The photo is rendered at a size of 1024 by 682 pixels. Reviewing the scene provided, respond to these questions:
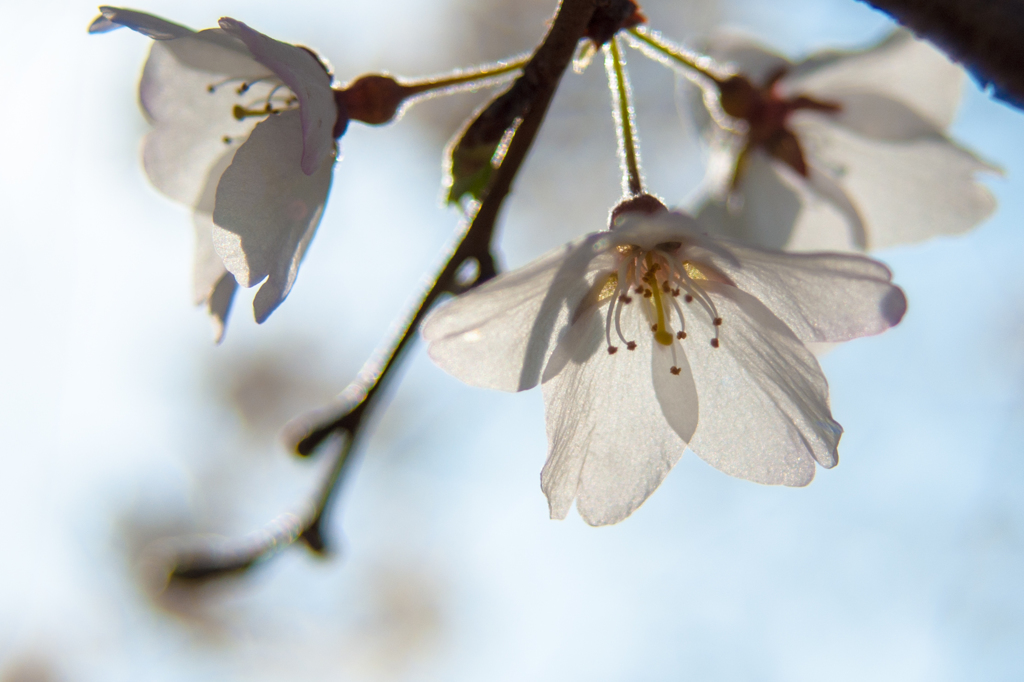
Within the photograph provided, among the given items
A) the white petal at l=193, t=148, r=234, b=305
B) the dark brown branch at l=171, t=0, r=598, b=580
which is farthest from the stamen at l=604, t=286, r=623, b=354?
the white petal at l=193, t=148, r=234, b=305

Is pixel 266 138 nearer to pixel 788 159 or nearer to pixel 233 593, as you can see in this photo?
pixel 233 593

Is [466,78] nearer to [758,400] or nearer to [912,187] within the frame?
[758,400]

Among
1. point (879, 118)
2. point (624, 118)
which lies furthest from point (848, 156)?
point (624, 118)

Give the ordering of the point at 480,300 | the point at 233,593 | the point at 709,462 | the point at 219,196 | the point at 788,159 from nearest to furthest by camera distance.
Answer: the point at 480,300, the point at 219,196, the point at 709,462, the point at 233,593, the point at 788,159

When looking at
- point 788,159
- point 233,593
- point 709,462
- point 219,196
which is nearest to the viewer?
point 219,196

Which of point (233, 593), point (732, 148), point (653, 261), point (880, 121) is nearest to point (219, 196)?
point (653, 261)

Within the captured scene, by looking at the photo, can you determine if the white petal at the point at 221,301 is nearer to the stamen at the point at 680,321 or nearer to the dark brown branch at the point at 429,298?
the dark brown branch at the point at 429,298

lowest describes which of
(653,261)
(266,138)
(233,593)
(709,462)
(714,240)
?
(233,593)

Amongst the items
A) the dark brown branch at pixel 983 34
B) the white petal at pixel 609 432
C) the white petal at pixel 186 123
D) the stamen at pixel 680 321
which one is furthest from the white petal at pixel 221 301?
the dark brown branch at pixel 983 34
